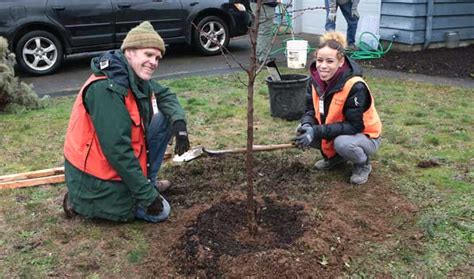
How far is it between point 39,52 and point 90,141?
5838mm

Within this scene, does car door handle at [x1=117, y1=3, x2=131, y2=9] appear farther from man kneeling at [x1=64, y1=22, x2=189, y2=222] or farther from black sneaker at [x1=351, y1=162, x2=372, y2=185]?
black sneaker at [x1=351, y1=162, x2=372, y2=185]

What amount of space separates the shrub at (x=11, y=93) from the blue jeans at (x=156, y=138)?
3334mm

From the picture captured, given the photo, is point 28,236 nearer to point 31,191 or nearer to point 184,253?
point 31,191

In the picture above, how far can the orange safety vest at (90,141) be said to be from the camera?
3.28 metres

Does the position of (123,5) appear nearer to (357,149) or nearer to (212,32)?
(212,32)

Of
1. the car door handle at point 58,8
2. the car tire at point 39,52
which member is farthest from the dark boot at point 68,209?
the car door handle at point 58,8

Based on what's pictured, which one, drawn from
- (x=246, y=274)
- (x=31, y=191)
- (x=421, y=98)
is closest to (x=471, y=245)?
(x=246, y=274)

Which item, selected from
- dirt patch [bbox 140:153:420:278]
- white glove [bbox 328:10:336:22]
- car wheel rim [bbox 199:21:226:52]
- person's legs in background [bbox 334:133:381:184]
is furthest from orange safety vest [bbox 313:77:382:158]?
car wheel rim [bbox 199:21:226:52]

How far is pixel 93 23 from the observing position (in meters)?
8.80

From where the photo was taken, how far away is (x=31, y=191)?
13.4 feet

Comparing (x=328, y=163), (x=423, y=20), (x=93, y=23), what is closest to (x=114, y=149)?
(x=328, y=163)

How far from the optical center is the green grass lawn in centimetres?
309

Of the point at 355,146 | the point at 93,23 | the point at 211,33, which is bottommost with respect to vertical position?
the point at 355,146

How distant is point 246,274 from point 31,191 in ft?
6.62
